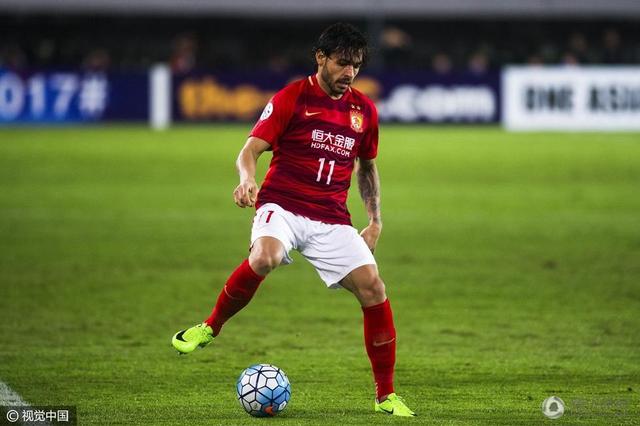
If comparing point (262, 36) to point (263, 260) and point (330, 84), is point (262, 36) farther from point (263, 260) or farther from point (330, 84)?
point (263, 260)

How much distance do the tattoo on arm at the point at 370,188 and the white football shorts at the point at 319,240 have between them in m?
0.41

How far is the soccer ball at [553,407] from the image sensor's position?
6.65 meters

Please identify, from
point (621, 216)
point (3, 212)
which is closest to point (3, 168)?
point (3, 212)

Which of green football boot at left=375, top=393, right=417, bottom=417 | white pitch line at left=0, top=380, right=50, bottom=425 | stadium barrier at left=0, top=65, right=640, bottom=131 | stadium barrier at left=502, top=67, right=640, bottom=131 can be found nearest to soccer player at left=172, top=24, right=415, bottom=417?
green football boot at left=375, top=393, right=417, bottom=417

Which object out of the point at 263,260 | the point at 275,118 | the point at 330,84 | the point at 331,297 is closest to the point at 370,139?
the point at 330,84

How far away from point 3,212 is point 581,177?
10.3 meters

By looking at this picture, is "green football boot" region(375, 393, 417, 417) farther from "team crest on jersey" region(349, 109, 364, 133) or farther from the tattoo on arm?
"team crest on jersey" region(349, 109, 364, 133)

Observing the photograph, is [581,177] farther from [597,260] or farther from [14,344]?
[14,344]

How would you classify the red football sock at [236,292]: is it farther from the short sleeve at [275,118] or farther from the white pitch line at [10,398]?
the white pitch line at [10,398]

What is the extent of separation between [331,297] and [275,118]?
4731mm

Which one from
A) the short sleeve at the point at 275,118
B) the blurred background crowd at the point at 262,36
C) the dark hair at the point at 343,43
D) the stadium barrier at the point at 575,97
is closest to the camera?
the dark hair at the point at 343,43

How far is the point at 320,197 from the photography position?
693 cm

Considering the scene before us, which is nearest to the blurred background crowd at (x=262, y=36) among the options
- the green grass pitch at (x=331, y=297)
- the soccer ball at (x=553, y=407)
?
the green grass pitch at (x=331, y=297)

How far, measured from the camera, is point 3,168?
22.1 meters
